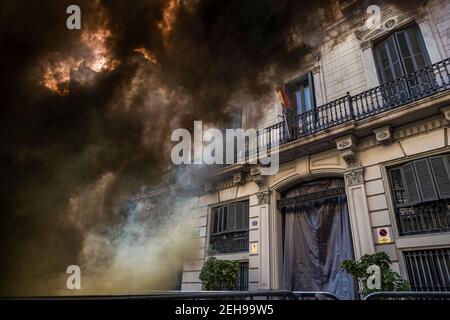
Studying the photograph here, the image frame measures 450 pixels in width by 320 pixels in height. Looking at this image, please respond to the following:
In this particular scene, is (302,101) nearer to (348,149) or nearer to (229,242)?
(348,149)

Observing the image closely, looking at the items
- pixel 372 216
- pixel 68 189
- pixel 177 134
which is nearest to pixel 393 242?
→ pixel 372 216

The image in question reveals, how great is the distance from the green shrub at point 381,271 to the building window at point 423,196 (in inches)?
40.3

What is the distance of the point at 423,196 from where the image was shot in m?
→ 6.12

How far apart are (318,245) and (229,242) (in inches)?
115

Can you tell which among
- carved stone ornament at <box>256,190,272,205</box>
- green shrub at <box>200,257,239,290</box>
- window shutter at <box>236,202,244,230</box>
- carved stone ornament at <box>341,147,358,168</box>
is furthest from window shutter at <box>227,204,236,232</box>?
carved stone ornament at <box>341,147,358,168</box>

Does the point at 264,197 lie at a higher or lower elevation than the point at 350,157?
lower

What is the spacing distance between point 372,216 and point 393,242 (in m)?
0.71

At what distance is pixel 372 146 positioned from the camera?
23.3 feet

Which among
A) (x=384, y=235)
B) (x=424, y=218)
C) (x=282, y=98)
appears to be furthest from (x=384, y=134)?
(x=282, y=98)

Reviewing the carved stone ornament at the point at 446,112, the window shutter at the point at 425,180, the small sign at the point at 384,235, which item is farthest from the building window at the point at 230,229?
the carved stone ornament at the point at 446,112

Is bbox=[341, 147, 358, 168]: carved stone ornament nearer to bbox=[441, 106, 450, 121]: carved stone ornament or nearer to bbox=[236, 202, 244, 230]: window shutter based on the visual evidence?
bbox=[441, 106, 450, 121]: carved stone ornament

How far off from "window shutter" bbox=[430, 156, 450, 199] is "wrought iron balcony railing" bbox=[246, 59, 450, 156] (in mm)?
1490

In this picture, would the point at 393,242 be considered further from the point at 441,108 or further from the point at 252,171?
the point at 252,171

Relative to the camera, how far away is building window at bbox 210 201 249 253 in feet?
29.1
